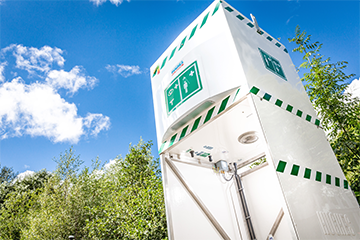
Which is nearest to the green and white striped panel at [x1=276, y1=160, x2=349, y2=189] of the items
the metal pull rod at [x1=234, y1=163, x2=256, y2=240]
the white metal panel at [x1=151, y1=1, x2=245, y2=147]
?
the white metal panel at [x1=151, y1=1, x2=245, y2=147]

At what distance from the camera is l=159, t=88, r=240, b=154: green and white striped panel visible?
243 cm

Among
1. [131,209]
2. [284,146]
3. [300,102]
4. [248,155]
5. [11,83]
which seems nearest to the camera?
[284,146]

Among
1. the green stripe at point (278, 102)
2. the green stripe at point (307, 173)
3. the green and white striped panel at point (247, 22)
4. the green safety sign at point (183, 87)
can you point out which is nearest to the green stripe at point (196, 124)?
the green safety sign at point (183, 87)

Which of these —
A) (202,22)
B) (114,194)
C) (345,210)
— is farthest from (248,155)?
(114,194)

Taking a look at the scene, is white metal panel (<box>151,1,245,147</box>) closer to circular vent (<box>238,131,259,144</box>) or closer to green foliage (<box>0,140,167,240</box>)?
circular vent (<box>238,131,259,144</box>)

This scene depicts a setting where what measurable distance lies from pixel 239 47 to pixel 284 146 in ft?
4.17

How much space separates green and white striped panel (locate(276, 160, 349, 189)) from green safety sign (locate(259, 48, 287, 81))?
1.33 m

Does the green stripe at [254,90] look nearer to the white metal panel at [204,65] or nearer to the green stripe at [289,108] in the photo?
the white metal panel at [204,65]

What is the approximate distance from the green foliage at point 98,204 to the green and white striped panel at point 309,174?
5.80 m

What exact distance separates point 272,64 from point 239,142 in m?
1.36

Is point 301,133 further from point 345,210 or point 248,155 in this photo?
point 248,155

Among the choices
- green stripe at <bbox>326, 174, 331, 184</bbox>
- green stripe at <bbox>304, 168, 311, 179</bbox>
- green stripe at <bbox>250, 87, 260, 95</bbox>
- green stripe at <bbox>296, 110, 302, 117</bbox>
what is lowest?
green stripe at <bbox>326, 174, 331, 184</bbox>

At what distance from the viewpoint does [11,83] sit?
78.6 ft

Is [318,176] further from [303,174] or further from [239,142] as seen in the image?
[239,142]
